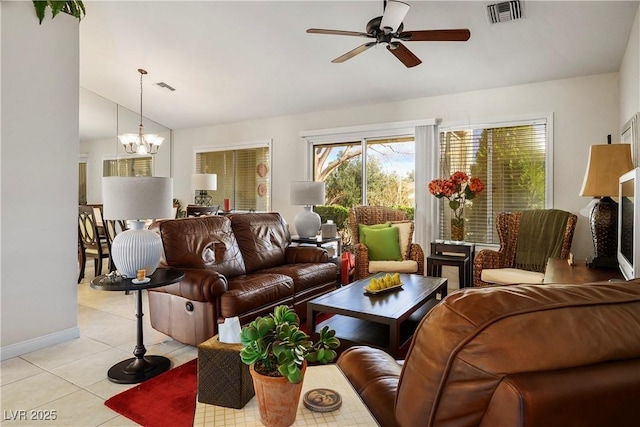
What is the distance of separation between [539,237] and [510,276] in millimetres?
584

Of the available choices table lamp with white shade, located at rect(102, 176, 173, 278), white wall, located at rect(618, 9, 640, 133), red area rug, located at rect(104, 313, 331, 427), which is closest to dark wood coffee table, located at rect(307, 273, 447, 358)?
red area rug, located at rect(104, 313, 331, 427)

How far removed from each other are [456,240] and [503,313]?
4163 mm

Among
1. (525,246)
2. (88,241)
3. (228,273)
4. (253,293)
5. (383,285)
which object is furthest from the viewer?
(88,241)

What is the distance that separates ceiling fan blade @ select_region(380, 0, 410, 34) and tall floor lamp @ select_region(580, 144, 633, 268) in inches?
66.2

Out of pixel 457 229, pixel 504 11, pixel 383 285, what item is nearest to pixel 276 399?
pixel 383 285

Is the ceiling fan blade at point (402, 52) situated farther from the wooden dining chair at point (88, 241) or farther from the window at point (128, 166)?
the window at point (128, 166)

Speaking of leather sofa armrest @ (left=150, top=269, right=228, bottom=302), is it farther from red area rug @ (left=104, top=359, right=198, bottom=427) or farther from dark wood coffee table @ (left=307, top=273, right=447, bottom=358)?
dark wood coffee table @ (left=307, top=273, right=447, bottom=358)

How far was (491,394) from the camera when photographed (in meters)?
0.66

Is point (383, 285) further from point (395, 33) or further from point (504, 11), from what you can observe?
point (504, 11)

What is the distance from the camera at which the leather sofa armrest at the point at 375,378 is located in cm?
110

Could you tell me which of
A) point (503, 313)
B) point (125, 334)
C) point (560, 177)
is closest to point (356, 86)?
point (560, 177)

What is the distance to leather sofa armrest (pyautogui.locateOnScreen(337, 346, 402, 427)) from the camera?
1097mm

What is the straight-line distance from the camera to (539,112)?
14.3ft

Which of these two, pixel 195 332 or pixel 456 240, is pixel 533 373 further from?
pixel 456 240
